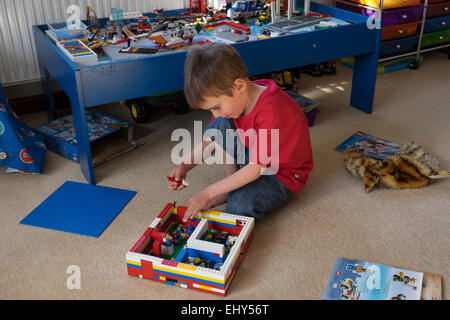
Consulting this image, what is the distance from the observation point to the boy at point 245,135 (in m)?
1.26

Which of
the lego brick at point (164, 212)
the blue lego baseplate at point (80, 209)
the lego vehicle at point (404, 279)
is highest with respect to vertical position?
the lego brick at point (164, 212)

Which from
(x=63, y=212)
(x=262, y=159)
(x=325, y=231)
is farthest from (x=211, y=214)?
(x=63, y=212)

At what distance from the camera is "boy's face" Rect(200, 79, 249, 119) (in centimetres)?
128

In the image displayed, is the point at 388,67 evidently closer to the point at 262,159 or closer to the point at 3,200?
the point at 262,159

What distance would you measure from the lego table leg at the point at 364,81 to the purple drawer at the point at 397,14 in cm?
54

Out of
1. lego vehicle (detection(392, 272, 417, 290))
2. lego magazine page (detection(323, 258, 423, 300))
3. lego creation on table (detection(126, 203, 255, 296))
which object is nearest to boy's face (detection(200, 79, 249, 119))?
lego creation on table (detection(126, 203, 255, 296))

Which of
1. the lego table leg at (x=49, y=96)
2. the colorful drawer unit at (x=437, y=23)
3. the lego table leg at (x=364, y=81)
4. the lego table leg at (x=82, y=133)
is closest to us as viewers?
the lego table leg at (x=82, y=133)

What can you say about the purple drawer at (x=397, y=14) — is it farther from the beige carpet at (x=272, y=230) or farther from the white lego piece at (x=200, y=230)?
the white lego piece at (x=200, y=230)

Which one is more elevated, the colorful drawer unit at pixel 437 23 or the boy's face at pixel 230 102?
the boy's face at pixel 230 102

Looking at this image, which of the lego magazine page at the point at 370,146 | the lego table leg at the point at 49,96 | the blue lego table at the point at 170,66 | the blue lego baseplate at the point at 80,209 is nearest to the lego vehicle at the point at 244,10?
the blue lego table at the point at 170,66

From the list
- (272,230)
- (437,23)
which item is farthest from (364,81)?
(272,230)

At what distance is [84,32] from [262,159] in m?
1.04

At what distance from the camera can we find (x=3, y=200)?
167 cm

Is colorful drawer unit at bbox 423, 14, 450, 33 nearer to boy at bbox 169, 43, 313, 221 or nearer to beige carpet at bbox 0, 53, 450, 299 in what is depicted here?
beige carpet at bbox 0, 53, 450, 299
